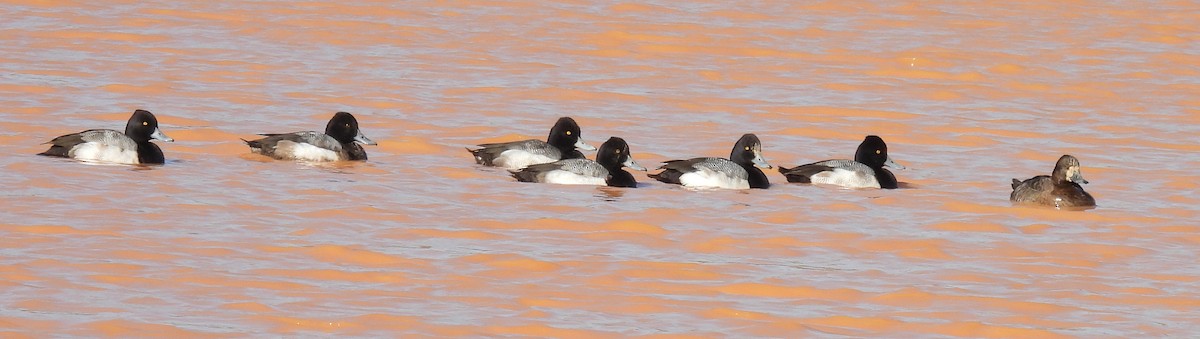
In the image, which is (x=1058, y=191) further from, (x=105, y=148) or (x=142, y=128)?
(x=105, y=148)

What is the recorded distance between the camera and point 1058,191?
44.4ft

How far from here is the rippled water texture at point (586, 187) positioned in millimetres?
9359

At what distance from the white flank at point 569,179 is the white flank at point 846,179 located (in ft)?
5.38

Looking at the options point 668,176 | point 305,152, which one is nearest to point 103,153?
point 305,152

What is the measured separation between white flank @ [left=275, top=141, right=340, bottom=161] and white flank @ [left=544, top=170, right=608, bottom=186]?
191cm

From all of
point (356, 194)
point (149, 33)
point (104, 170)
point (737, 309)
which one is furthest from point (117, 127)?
point (737, 309)

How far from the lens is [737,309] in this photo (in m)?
9.41

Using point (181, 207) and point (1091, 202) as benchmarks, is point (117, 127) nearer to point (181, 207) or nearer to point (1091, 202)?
point (181, 207)

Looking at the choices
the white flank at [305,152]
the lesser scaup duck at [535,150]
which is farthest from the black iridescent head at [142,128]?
the lesser scaup duck at [535,150]

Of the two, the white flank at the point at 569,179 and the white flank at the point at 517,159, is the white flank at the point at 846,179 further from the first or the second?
the white flank at the point at 517,159

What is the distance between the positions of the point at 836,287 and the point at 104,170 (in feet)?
19.5

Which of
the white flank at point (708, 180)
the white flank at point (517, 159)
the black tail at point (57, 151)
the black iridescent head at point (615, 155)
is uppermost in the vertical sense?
the black iridescent head at point (615, 155)

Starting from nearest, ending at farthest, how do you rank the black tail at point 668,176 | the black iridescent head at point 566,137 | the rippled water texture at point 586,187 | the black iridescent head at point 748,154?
the rippled water texture at point 586,187, the black tail at point 668,176, the black iridescent head at point 748,154, the black iridescent head at point 566,137

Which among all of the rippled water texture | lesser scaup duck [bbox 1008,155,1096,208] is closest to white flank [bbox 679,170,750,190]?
the rippled water texture
